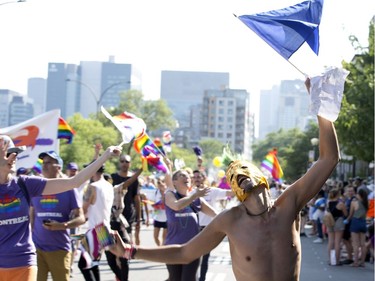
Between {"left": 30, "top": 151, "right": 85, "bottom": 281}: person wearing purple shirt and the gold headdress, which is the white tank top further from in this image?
the gold headdress

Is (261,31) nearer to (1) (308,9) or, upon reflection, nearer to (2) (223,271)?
(1) (308,9)

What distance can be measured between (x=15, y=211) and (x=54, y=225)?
1917mm

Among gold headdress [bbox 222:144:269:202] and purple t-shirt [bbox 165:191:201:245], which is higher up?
gold headdress [bbox 222:144:269:202]

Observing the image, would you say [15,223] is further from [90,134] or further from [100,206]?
[90,134]

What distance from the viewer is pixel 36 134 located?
15617mm

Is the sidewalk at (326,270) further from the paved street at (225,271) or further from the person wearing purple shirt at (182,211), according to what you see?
the person wearing purple shirt at (182,211)

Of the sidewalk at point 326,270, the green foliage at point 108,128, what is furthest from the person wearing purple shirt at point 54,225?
the green foliage at point 108,128

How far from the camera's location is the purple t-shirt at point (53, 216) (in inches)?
376

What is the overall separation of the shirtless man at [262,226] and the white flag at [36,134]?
390 inches

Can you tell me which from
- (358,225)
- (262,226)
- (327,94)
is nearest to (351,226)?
(358,225)

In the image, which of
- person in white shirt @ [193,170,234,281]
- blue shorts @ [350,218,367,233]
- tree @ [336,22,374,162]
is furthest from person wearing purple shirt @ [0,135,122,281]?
tree @ [336,22,374,162]

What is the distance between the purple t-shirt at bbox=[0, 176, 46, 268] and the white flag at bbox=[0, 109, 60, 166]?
302 inches

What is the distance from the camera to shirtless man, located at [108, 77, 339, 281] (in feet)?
18.0

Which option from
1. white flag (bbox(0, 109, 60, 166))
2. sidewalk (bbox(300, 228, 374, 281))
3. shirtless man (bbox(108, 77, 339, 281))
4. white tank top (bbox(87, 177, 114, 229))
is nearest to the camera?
shirtless man (bbox(108, 77, 339, 281))
